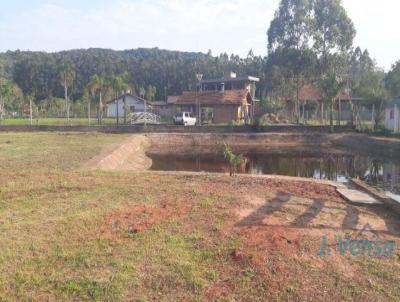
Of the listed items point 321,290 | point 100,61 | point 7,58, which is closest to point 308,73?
point 321,290

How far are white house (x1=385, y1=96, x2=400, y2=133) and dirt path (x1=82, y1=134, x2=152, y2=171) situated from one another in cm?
2094

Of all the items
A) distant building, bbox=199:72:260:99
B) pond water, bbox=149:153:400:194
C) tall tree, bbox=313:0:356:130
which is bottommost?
pond water, bbox=149:153:400:194

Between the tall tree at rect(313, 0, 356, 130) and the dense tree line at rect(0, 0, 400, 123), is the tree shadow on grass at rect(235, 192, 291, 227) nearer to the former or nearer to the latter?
the dense tree line at rect(0, 0, 400, 123)

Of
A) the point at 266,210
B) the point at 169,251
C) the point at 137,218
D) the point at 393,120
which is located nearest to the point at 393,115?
the point at 393,120

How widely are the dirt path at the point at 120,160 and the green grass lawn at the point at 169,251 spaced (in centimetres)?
505

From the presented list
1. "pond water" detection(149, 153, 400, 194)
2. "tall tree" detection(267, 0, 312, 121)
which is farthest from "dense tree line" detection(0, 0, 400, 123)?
"pond water" detection(149, 153, 400, 194)

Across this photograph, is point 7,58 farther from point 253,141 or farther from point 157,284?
point 157,284

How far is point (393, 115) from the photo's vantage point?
3409 cm

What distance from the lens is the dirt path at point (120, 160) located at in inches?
609

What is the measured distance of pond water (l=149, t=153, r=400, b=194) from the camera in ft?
61.2

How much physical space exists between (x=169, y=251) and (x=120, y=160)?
44.1ft

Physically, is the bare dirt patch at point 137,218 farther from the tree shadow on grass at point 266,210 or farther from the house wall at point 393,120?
the house wall at point 393,120

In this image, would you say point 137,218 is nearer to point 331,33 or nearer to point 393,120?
point 393,120

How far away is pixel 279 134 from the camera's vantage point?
109 ft
